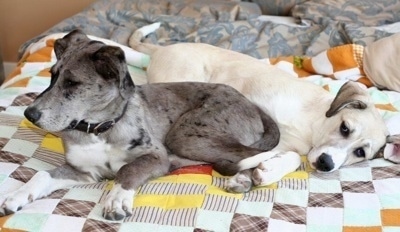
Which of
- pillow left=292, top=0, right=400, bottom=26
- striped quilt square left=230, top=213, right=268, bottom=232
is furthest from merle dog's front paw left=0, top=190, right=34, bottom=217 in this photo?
pillow left=292, top=0, right=400, bottom=26

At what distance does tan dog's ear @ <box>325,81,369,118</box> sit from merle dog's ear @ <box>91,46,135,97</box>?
89 centimetres

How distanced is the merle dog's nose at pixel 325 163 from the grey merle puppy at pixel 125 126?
220 millimetres

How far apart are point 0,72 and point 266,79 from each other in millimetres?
2685

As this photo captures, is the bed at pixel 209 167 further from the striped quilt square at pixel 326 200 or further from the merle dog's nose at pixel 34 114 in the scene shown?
the merle dog's nose at pixel 34 114

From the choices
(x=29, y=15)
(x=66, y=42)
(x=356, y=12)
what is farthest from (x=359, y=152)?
(x=29, y=15)

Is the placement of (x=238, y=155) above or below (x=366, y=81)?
above

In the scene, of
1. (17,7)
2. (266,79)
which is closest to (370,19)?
(266,79)

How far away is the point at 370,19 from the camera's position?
3924 millimetres

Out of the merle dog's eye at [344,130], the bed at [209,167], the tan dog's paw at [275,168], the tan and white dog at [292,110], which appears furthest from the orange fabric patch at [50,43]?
the merle dog's eye at [344,130]

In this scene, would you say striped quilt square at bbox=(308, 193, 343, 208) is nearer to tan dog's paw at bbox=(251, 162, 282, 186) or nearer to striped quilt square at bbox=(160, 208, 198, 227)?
tan dog's paw at bbox=(251, 162, 282, 186)

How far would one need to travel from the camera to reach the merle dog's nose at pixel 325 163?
7.88 ft

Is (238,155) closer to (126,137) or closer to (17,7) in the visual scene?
(126,137)

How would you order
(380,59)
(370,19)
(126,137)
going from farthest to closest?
(370,19), (380,59), (126,137)

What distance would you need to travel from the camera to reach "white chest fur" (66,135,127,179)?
2.32 m
